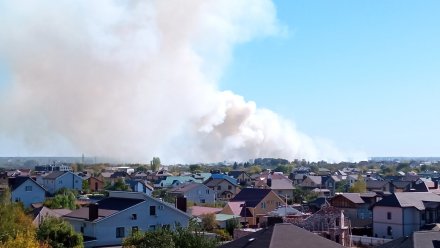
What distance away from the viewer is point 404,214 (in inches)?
1773

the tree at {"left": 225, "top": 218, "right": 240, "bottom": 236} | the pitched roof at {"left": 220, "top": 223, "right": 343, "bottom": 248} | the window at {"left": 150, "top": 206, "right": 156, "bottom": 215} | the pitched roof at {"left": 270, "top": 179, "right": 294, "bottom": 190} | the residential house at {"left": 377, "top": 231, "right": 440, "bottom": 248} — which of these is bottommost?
the tree at {"left": 225, "top": 218, "right": 240, "bottom": 236}

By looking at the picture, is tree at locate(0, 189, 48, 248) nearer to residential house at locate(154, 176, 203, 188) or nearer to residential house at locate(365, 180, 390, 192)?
residential house at locate(154, 176, 203, 188)

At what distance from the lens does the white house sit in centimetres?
3703

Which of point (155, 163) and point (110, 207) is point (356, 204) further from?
point (155, 163)

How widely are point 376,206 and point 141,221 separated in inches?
746

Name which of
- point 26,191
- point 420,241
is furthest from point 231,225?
point 26,191

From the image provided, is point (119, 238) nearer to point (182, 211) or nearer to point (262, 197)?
point (182, 211)

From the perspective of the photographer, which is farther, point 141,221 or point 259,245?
point 141,221

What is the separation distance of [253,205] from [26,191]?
2673cm

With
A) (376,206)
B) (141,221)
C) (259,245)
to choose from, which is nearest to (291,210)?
(376,206)

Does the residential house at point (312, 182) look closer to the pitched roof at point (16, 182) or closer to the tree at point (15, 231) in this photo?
the pitched roof at point (16, 182)

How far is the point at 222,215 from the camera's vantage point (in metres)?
52.6

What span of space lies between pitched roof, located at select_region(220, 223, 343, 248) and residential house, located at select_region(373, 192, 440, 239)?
23.7 metres

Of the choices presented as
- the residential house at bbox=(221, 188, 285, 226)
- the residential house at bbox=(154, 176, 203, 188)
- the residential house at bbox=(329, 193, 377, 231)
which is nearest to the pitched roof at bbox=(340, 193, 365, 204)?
the residential house at bbox=(329, 193, 377, 231)
